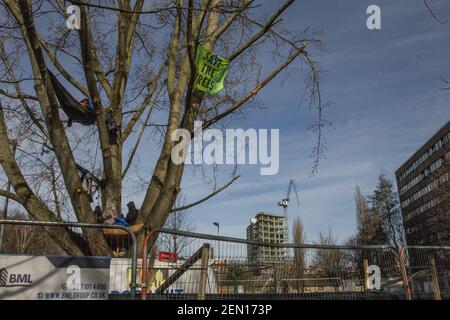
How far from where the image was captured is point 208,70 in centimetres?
803

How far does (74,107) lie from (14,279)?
4223 mm

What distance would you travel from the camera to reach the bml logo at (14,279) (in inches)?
194

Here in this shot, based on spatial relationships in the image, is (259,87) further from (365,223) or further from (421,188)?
(421,188)

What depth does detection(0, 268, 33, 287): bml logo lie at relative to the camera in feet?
16.2

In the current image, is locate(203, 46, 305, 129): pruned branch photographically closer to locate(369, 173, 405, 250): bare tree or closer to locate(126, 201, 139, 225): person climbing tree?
locate(126, 201, 139, 225): person climbing tree

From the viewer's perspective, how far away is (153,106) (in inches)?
430

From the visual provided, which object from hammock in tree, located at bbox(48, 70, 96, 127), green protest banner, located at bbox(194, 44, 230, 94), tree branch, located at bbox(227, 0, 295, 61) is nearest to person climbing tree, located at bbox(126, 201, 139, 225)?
hammock in tree, located at bbox(48, 70, 96, 127)

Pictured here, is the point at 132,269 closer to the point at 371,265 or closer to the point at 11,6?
the point at 371,265

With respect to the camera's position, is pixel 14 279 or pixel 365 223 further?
pixel 365 223

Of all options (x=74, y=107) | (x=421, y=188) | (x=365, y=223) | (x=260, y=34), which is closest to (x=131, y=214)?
(x=74, y=107)

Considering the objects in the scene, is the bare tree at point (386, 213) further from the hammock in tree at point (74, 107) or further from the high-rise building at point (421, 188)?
the hammock in tree at point (74, 107)
